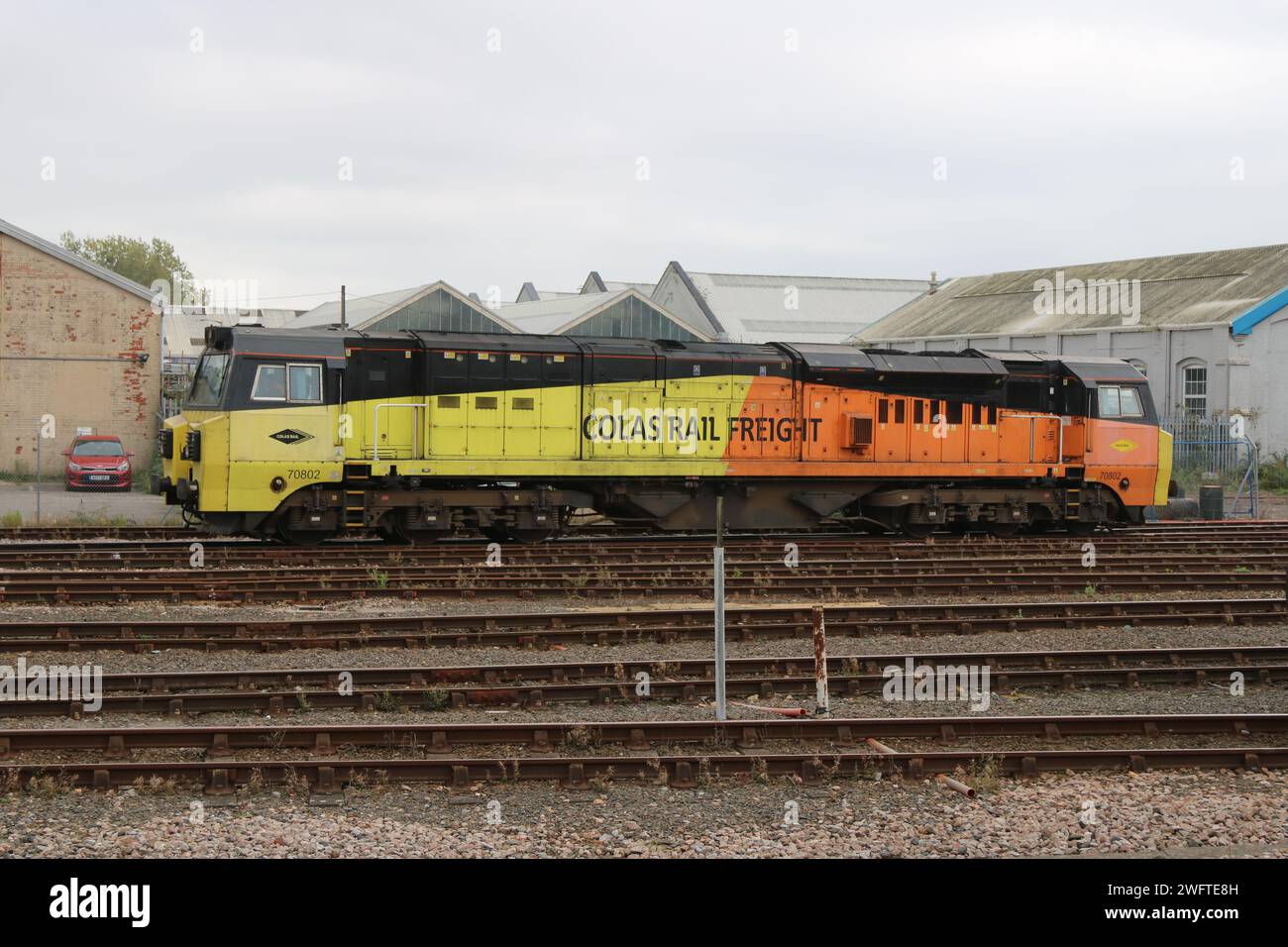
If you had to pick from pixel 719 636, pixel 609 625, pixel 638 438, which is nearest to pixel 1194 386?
pixel 638 438

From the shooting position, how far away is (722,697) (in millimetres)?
10266

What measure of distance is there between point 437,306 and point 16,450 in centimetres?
1555

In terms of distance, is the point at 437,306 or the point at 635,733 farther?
the point at 437,306

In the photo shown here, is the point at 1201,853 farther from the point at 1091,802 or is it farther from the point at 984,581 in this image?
the point at 984,581

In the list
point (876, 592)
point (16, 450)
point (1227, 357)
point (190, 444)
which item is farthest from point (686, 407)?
point (16, 450)

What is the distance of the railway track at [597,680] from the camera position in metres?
11.0

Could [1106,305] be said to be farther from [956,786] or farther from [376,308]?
[956,786]

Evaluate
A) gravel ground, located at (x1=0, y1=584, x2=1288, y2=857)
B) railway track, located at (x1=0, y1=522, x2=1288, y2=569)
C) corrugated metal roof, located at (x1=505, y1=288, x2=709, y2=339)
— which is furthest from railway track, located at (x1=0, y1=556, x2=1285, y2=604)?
corrugated metal roof, located at (x1=505, y1=288, x2=709, y2=339)

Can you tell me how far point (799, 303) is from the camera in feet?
218

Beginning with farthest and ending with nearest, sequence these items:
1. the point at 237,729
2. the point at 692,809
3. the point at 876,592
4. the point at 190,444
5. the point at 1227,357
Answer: the point at 1227,357 < the point at 190,444 < the point at 876,592 < the point at 237,729 < the point at 692,809

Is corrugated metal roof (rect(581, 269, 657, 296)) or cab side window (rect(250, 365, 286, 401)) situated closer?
cab side window (rect(250, 365, 286, 401))

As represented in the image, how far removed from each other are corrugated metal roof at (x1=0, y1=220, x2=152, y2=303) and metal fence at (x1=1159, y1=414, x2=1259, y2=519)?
103 ft

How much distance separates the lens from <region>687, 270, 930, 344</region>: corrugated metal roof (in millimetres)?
63562
